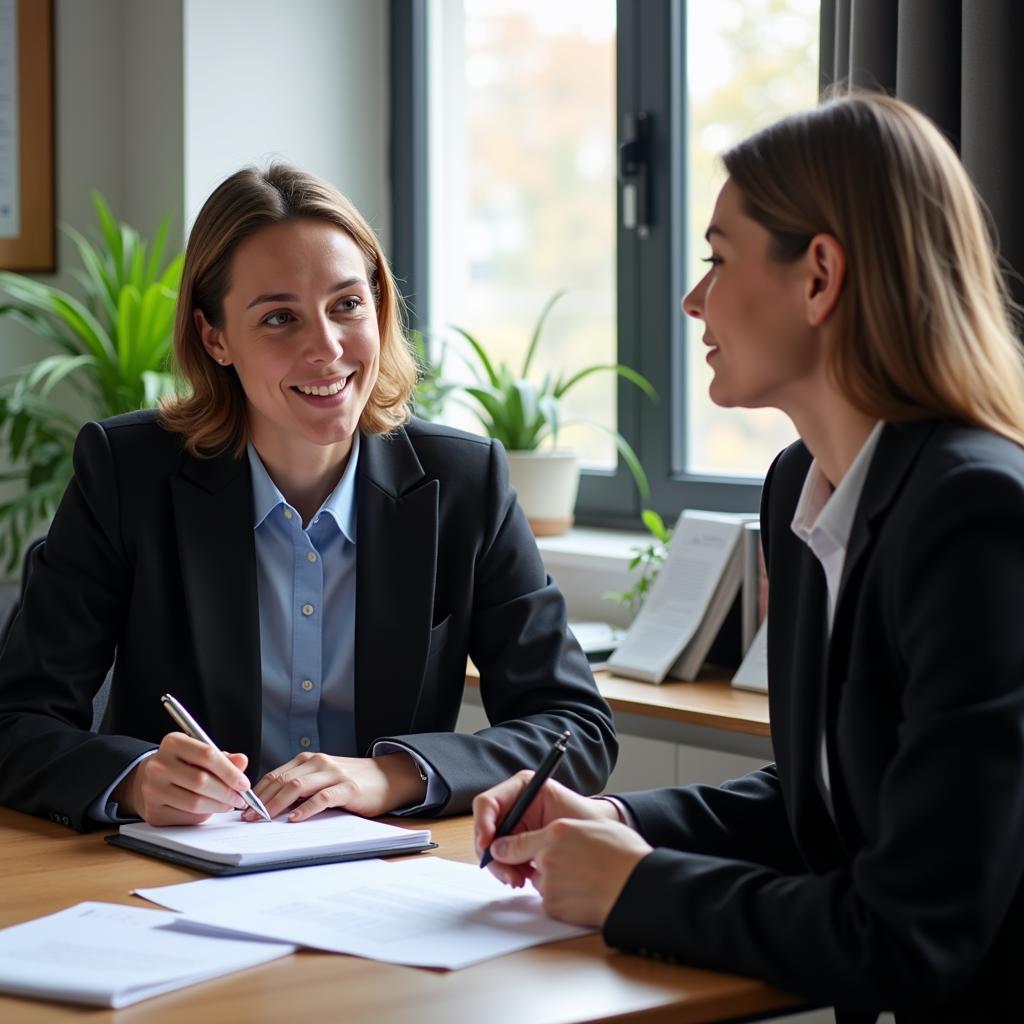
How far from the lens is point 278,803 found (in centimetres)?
156

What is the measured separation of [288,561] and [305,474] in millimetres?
134

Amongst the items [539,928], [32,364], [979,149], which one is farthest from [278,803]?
[32,364]

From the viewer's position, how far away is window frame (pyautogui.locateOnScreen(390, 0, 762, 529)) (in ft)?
10.9

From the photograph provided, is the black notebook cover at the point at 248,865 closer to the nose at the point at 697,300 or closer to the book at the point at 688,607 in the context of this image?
the nose at the point at 697,300

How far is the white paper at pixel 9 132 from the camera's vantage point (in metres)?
3.59

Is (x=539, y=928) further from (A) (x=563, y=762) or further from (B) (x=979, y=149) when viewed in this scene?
A: (B) (x=979, y=149)

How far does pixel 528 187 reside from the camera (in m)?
3.82

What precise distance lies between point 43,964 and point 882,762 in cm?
67

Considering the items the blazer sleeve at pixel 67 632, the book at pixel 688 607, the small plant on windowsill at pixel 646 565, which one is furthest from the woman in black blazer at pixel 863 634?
the small plant on windowsill at pixel 646 565

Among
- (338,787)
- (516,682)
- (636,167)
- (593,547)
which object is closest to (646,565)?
(593,547)

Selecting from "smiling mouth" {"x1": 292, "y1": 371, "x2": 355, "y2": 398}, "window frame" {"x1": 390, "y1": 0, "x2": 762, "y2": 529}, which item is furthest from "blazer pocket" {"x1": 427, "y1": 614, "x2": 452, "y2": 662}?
"window frame" {"x1": 390, "y1": 0, "x2": 762, "y2": 529}

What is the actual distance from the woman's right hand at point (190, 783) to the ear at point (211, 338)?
646mm

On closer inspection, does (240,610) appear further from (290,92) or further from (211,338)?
(290,92)

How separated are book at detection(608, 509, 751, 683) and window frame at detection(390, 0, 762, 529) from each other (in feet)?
1.51
